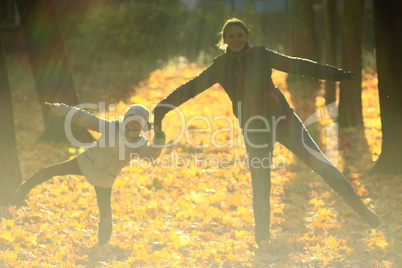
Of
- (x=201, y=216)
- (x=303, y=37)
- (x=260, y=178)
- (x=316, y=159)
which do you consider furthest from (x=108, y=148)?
(x=303, y=37)

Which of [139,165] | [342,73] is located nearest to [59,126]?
[139,165]

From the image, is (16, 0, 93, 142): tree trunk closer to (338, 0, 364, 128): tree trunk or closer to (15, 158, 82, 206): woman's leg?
(15, 158, 82, 206): woman's leg

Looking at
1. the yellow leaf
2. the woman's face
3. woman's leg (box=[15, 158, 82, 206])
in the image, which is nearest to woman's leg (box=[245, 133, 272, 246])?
the yellow leaf

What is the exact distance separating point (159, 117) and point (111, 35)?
1559 centimetres

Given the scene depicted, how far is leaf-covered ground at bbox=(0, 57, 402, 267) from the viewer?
6.39 metres

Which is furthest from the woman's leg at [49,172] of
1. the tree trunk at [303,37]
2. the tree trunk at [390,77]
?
the tree trunk at [303,37]

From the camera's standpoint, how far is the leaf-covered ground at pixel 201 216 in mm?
6395

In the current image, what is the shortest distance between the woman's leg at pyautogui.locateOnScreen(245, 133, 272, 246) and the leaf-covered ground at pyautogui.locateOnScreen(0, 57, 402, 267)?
22 centimetres

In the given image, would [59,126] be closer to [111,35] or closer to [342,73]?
[342,73]

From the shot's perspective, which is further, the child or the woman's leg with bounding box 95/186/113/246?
the woman's leg with bounding box 95/186/113/246

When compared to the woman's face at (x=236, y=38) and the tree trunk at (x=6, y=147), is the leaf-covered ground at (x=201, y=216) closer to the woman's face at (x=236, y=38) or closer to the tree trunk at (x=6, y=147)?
the tree trunk at (x=6, y=147)

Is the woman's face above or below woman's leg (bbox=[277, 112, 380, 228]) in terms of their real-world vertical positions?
above

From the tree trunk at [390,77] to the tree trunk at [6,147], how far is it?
466cm

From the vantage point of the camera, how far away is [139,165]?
34.0ft
